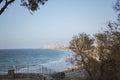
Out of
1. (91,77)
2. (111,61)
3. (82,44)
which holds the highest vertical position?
(82,44)

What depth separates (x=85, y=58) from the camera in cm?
3086

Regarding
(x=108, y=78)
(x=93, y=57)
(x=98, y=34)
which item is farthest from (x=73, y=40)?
(x=108, y=78)

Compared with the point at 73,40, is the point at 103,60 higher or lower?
lower

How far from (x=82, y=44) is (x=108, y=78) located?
28.0 feet

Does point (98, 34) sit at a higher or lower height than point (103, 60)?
higher

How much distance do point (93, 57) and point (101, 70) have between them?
440cm

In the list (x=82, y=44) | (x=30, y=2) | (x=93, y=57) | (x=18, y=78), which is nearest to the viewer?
(x=30, y=2)

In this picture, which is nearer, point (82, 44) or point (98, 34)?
point (98, 34)

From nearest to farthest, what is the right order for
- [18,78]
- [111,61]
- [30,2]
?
[30,2] → [111,61] → [18,78]

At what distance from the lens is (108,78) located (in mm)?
24438

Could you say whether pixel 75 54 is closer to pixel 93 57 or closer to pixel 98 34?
pixel 93 57

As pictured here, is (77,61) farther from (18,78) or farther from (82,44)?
(18,78)

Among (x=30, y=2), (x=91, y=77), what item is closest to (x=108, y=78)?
(x=91, y=77)

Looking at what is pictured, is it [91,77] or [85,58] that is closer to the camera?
[91,77]
